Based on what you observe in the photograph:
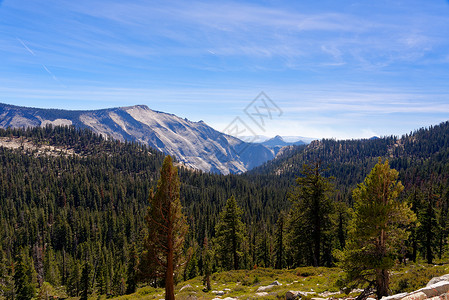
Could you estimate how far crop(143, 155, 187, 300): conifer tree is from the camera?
18.1 metres

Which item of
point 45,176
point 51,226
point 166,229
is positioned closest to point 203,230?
point 51,226

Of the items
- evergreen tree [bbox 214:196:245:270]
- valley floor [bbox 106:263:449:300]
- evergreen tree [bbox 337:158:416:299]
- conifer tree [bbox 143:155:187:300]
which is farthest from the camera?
evergreen tree [bbox 214:196:245:270]

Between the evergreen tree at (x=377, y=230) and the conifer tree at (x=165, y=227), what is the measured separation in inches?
473

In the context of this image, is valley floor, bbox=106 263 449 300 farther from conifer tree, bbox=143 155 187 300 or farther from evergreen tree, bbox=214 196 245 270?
evergreen tree, bbox=214 196 245 270

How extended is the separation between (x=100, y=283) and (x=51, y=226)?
78820 mm

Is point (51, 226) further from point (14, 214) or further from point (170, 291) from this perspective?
point (170, 291)

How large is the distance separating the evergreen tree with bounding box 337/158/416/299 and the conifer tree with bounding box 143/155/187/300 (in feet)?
39.4

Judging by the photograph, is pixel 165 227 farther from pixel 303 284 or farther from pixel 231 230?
pixel 231 230

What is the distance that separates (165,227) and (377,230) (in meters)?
14.1

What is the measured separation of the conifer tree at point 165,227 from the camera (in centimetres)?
1811

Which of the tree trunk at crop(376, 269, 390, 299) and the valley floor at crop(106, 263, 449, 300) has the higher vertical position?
the tree trunk at crop(376, 269, 390, 299)

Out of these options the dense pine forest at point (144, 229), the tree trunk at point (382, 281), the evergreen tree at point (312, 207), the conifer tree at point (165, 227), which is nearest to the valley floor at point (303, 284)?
the tree trunk at point (382, 281)

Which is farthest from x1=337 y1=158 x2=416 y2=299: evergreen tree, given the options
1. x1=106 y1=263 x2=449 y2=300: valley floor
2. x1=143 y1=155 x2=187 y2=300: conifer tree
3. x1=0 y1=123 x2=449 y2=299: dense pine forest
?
x1=143 y1=155 x2=187 y2=300: conifer tree

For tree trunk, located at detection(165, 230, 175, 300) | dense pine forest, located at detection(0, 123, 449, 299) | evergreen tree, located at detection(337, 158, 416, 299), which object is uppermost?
evergreen tree, located at detection(337, 158, 416, 299)
